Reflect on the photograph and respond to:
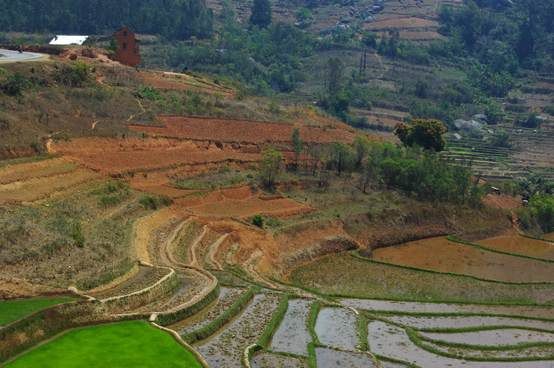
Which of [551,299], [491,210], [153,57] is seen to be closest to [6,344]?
[551,299]

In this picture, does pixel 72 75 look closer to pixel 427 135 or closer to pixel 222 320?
pixel 427 135

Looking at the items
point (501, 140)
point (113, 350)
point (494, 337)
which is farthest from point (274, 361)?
point (501, 140)

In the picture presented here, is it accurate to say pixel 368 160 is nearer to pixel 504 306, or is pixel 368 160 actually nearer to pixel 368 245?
pixel 368 245

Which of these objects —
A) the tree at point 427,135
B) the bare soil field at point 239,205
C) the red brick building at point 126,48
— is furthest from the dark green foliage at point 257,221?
the red brick building at point 126,48

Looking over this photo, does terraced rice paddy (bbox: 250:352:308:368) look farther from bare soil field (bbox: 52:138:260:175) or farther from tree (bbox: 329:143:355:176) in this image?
tree (bbox: 329:143:355:176)

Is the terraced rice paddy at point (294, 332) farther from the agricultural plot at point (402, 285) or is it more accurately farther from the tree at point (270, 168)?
the tree at point (270, 168)

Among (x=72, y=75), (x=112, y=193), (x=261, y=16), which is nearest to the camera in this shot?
(x=112, y=193)

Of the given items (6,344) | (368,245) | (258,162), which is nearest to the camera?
(6,344)
